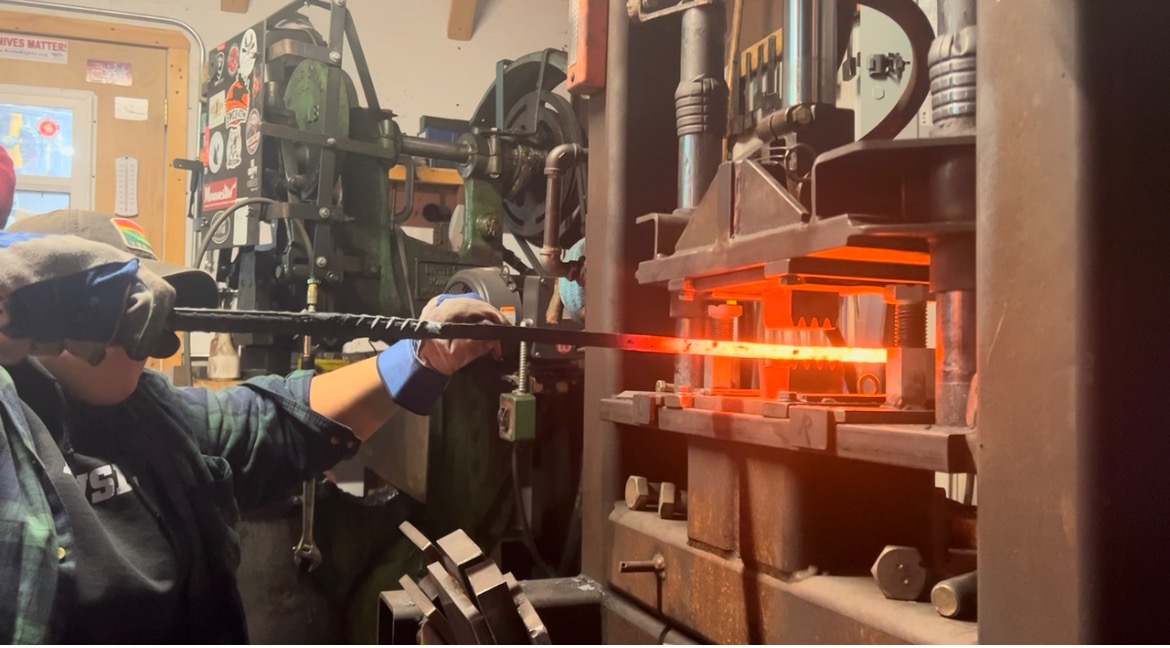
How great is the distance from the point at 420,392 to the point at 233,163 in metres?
1.48

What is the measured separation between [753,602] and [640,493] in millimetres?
298

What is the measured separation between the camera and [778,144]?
1079mm

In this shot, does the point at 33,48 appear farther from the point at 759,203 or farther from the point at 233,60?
the point at 759,203

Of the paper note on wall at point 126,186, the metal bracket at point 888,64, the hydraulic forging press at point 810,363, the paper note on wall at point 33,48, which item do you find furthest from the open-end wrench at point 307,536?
the paper note on wall at point 33,48

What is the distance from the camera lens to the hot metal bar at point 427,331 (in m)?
0.79

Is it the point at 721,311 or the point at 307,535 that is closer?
the point at 721,311

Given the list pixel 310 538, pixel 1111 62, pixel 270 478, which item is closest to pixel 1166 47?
pixel 1111 62

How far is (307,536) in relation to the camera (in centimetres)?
210

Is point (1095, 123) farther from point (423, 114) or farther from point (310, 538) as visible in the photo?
point (423, 114)

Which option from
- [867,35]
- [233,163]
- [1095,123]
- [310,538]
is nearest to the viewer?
[1095,123]

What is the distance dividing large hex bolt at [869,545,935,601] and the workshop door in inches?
126

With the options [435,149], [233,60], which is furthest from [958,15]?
[233,60]

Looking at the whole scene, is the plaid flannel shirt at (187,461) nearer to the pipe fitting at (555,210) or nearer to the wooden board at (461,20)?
the pipe fitting at (555,210)

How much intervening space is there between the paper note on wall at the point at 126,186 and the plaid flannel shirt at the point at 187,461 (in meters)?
2.31
